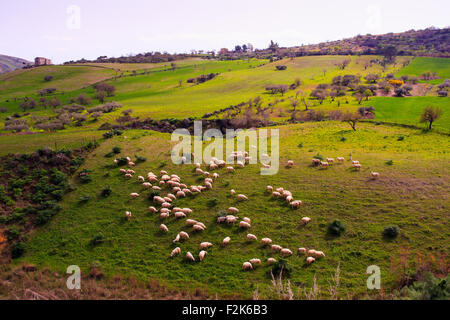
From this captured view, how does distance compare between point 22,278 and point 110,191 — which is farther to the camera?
point 110,191

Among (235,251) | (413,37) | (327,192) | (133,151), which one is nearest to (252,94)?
(133,151)

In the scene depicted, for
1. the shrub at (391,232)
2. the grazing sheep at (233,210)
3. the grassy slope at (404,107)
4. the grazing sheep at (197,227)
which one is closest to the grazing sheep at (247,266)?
the grazing sheep at (197,227)

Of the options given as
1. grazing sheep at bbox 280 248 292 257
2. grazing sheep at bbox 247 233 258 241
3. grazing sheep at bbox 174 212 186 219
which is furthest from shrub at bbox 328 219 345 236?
grazing sheep at bbox 174 212 186 219

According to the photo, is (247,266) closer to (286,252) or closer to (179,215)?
(286,252)

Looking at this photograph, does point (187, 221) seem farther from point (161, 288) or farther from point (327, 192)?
point (327, 192)

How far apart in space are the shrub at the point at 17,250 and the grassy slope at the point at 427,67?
122 meters

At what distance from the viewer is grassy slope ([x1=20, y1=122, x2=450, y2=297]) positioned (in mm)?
15656

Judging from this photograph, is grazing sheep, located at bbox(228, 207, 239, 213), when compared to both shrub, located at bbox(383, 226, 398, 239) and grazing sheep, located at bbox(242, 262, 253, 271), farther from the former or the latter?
shrub, located at bbox(383, 226, 398, 239)

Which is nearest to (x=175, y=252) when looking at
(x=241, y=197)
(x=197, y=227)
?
(x=197, y=227)

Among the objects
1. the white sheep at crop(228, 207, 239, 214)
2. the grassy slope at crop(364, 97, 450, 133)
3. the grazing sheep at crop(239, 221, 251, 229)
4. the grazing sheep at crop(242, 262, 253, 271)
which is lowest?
the grazing sheep at crop(242, 262, 253, 271)

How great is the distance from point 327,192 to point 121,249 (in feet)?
60.1

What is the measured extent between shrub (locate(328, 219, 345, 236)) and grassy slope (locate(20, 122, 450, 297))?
546 mm
